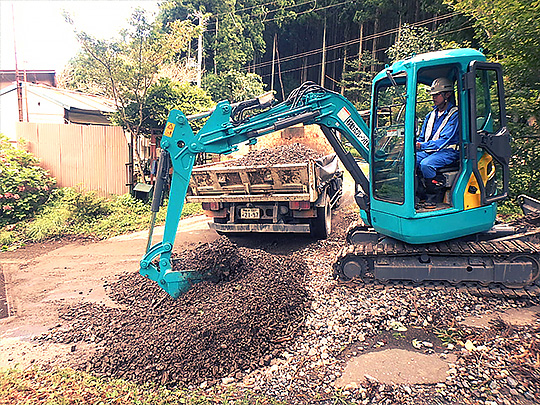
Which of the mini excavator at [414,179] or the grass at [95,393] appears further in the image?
the mini excavator at [414,179]

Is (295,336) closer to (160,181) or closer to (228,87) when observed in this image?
(160,181)

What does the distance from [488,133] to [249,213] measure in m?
3.75

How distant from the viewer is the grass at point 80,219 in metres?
8.46

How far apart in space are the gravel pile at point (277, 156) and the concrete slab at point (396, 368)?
431 centimetres

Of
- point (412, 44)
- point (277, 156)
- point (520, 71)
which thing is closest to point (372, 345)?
point (277, 156)

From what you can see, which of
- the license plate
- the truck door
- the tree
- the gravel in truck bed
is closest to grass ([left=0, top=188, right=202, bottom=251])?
the tree

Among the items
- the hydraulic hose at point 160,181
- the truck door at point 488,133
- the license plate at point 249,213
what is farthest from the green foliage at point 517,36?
the hydraulic hose at point 160,181

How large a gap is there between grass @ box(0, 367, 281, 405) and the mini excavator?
3.98 ft

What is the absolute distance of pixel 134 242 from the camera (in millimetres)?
7992

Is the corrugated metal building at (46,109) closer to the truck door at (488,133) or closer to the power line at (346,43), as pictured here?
the truck door at (488,133)

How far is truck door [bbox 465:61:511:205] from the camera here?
3.92 m

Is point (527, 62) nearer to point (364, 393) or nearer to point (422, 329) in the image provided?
point (422, 329)

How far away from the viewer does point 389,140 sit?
173 inches

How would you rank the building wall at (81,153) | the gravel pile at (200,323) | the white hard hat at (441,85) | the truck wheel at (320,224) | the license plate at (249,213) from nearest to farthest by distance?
1. the gravel pile at (200,323)
2. the white hard hat at (441,85)
3. the license plate at (249,213)
4. the truck wheel at (320,224)
5. the building wall at (81,153)
